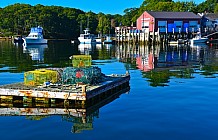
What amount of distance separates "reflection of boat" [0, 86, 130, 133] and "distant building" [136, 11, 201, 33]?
7696cm

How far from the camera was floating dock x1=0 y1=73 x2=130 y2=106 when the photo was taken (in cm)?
1905

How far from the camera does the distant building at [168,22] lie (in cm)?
9550

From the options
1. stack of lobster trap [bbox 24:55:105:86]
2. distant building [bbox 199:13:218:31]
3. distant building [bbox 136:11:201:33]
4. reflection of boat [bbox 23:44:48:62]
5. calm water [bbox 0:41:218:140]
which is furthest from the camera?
distant building [bbox 199:13:218:31]

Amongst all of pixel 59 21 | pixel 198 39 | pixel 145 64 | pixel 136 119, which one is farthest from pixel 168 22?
pixel 136 119

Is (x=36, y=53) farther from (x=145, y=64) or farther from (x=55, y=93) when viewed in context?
(x=55, y=93)

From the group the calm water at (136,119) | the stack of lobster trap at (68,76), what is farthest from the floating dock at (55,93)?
the calm water at (136,119)

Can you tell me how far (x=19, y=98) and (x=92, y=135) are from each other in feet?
23.4

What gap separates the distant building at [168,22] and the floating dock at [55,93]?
75908 mm

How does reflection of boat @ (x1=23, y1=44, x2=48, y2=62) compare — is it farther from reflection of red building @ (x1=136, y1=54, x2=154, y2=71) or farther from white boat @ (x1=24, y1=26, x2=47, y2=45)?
white boat @ (x1=24, y1=26, x2=47, y2=45)

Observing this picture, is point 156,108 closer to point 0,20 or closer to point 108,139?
point 108,139

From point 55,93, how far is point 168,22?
80319mm

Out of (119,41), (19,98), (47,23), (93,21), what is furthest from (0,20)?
(19,98)

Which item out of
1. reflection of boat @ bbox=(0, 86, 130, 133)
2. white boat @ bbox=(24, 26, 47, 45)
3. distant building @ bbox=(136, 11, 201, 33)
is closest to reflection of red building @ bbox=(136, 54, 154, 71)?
reflection of boat @ bbox=(0, 86, 130, 133)

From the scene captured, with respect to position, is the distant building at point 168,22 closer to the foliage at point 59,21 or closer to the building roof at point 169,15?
the building roof at point 169,15
